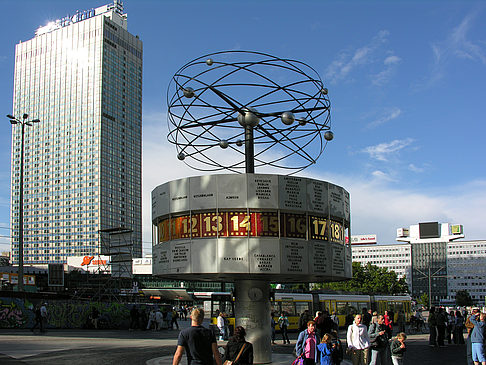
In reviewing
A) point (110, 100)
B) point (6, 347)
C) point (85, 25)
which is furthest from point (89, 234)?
point (6, 347)

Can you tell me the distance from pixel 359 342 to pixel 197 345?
654 centimetres

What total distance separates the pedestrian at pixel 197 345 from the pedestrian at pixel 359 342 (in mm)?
6101

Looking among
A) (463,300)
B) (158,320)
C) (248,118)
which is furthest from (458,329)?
(463,300)

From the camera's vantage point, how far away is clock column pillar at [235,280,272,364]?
59.5 feet

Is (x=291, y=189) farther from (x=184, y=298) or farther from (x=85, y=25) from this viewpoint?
(x=85, y=25)

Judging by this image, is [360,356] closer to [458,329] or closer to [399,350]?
[399,350]

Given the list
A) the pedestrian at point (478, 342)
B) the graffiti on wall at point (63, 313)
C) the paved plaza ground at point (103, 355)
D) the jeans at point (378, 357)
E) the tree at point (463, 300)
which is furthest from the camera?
the tree at point (463, 300)

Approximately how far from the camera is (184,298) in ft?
410

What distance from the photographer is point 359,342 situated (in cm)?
1346

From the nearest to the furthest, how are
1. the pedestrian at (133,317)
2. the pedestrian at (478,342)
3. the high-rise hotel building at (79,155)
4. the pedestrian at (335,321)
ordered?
the pedestrian at (478,342), the pedestrian at (335,321), the pedestrian at (133,317), the high-rise hotel building at (79,155)

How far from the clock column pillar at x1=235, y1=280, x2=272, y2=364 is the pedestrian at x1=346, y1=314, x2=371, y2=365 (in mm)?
5089

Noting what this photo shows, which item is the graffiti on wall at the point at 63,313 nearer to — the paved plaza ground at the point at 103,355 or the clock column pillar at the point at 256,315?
the paved plaza ground at the point at 103,355

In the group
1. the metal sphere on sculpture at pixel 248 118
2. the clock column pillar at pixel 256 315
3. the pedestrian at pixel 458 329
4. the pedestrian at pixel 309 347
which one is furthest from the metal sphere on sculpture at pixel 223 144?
the pedestrian at pixel 458 329

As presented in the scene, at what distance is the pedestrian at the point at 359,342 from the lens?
44.2ft
